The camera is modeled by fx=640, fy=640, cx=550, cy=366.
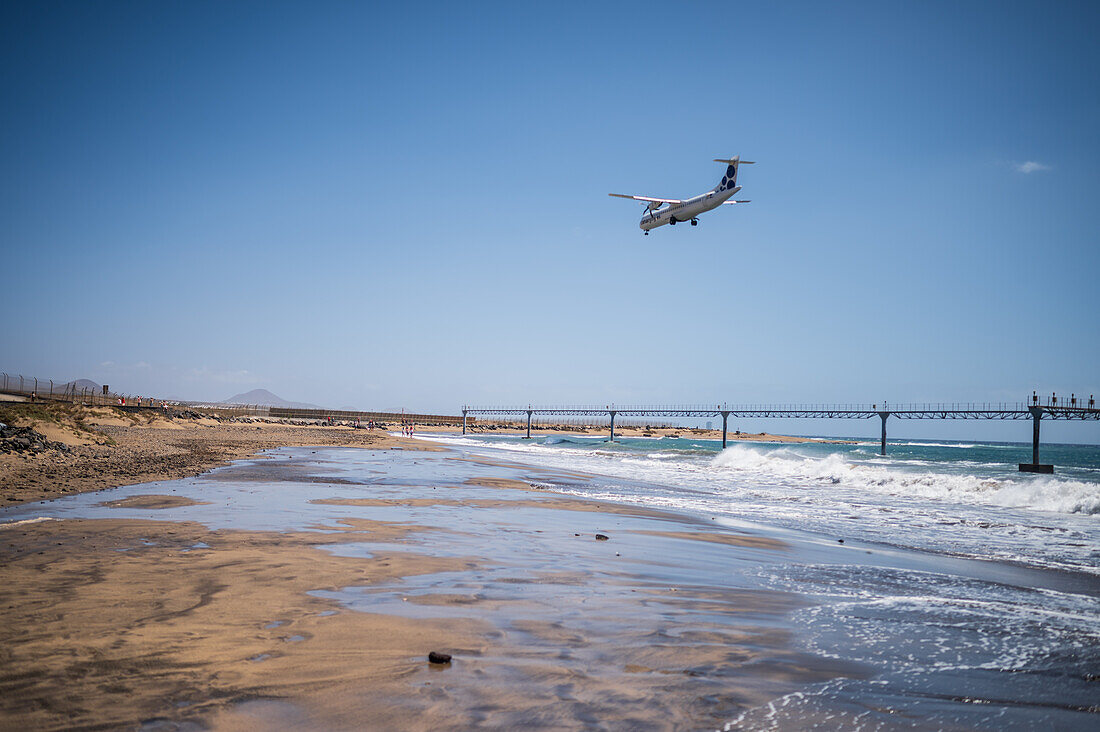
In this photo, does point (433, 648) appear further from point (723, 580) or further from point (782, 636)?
point (723, 580)

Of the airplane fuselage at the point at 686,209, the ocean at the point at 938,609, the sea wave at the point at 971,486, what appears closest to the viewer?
the ocean at the point at 938,609

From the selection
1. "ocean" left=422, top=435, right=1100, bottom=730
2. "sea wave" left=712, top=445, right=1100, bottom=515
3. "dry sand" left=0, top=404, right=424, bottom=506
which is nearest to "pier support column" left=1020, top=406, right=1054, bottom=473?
"sea wave" left=712, top=445, right=1100, bottom=515

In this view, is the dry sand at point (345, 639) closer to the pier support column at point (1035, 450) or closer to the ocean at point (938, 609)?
the ocean at point (938, 609)

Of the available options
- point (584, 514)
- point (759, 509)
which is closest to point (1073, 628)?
point (584, 514)

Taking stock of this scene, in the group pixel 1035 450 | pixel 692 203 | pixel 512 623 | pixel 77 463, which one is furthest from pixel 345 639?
pixel 1035 450

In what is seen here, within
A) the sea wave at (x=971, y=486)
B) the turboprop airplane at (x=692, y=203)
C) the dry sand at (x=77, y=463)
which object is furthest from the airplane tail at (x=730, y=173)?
the dry sand at (x=77, y=463)

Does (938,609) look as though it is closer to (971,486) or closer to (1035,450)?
(971,486)
